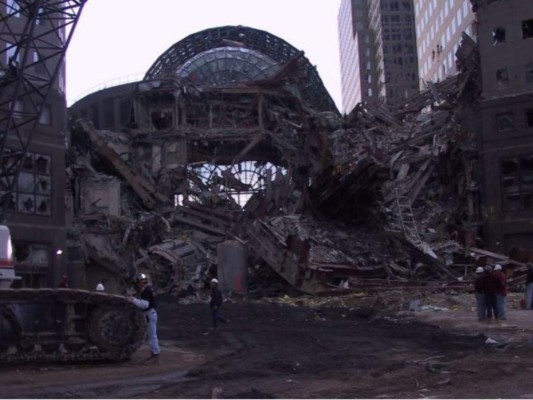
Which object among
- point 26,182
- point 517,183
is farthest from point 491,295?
point 26,182

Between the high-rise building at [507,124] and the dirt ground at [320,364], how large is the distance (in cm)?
1635

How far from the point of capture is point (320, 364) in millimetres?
12141

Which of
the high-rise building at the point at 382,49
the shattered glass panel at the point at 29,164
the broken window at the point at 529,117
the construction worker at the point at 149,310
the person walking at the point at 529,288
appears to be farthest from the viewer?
the high-rise building at the point at 382,49

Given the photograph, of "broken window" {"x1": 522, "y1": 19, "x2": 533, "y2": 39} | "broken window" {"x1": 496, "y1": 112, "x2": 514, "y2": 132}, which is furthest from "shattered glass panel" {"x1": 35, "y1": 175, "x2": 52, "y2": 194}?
"broken window" {"x1": 522, "y1": 19, "x2": 533, "y2": 39}

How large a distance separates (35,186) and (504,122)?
74.8 ft

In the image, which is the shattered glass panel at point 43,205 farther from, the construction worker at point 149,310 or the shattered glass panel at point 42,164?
the construction worker at point 149,310

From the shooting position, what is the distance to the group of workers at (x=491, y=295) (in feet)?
60.4

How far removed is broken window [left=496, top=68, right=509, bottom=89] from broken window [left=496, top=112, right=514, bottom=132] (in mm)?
1568

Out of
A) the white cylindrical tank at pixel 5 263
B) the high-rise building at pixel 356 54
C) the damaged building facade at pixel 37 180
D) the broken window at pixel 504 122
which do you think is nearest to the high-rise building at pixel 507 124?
the broken window at pixel 504 122

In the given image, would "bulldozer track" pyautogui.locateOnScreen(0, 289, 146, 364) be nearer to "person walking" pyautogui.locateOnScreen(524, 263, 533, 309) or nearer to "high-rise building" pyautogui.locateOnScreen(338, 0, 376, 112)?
"person walking" pyautogui.locateOnScreen(524, 263, 533, 309)

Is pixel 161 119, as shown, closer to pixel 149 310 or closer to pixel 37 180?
pixel 37 180

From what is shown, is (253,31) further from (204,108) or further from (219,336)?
(219,336)

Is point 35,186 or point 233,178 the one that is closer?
point 35,186

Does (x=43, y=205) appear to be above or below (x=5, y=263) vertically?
above
